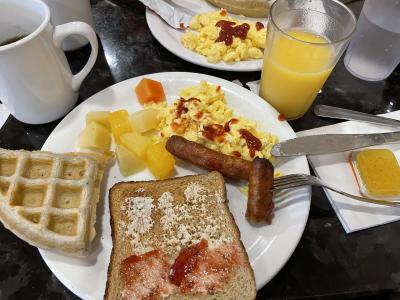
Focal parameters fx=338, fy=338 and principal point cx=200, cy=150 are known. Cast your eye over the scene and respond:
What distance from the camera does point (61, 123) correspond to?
1.66 meters

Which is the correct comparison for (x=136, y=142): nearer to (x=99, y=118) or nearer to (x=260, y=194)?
(x=99, y=118)

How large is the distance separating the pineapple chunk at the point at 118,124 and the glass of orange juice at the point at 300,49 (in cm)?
76

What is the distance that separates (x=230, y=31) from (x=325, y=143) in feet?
3.01

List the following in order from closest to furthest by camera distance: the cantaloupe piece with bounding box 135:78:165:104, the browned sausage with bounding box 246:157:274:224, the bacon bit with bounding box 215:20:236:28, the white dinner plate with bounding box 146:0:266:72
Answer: the browned sausage with bounding box 246:157:274:224 < the cantaloupe piece with bounding box 135:78:165:104 < the white dinner plate with bounding box 146:0:266:72 < the bacon bit with bounding box 215:20:236:28

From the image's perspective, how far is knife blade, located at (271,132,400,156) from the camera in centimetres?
159

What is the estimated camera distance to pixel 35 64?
4.83 ft

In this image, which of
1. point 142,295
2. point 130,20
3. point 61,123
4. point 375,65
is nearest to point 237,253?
point 142,295

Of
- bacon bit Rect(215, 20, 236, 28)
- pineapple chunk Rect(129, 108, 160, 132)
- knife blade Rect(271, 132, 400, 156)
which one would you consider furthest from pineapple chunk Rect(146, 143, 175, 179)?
bacon bit Rect(215, 20, 236, 28)

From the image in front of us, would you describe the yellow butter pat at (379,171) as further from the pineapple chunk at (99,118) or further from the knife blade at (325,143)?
the pineapple chunk at (99,118)

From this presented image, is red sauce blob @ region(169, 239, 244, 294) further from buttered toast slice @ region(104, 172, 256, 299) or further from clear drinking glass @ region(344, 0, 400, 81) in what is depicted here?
clear drinking glass @ region(344, 0, 400, 81)

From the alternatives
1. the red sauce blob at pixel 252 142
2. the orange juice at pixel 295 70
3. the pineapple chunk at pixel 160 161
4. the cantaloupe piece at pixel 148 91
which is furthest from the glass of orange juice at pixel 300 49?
the pineapple chunk at pixel 160 161

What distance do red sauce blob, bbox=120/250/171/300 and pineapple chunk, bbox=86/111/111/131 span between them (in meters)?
0.70

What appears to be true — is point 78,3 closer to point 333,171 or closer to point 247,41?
point 247,41

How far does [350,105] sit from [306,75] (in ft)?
1.81
